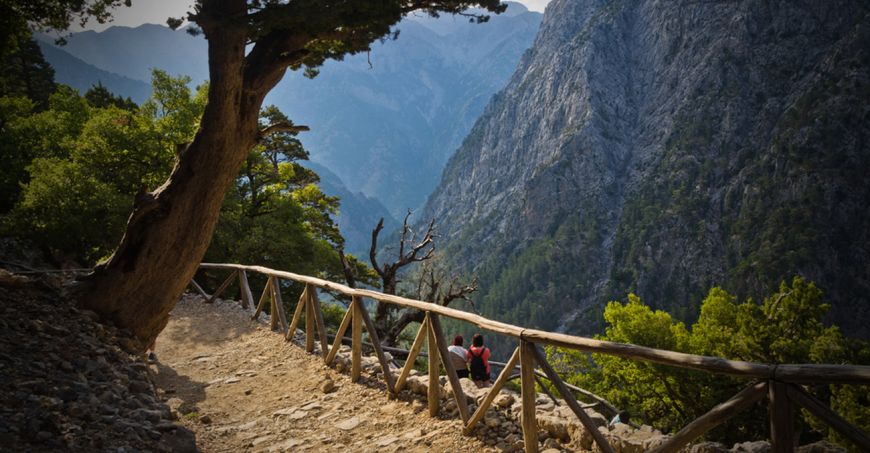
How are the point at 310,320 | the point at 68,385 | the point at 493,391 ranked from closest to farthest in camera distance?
the point at 68,385 → the point at 493,391 → the point at 310,320

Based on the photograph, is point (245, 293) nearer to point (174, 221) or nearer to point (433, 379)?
point (174, 221)

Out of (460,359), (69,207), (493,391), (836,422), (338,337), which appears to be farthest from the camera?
(69,207)

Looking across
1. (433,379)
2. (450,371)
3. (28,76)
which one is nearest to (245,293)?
(433,379)

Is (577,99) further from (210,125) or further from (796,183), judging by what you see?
(210,125)

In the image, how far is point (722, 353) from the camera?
80.4ft

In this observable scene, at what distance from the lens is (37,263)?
64.2ft

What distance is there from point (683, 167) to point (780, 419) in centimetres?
14946

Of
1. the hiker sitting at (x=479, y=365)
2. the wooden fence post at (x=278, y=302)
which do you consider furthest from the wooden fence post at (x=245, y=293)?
the hiker sitting at (x=479, y=365)

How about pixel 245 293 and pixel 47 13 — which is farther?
pixel 245 293

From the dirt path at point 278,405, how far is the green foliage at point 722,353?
58.7ft

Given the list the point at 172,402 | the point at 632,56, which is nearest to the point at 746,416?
the point at 172,402

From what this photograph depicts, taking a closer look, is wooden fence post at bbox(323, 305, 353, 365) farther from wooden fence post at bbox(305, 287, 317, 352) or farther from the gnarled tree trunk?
the gnarled tree trunk

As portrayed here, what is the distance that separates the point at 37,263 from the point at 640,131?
567 ft

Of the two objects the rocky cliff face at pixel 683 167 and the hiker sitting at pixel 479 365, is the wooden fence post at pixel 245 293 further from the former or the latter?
the rocky cliff face at pixel 683 167
